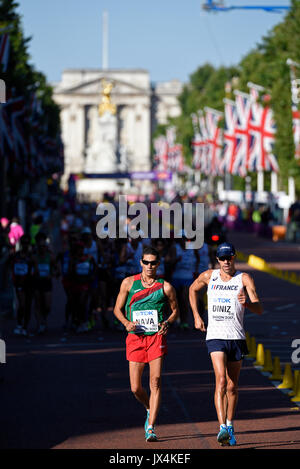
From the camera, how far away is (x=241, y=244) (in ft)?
174

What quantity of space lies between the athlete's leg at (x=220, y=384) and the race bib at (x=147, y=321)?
0.58 meters

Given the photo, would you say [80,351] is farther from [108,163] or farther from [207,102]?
[108,163]

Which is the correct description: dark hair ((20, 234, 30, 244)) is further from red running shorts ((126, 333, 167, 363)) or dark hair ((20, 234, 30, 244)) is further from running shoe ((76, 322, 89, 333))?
red running shorts ((126, 333, 167, 363))

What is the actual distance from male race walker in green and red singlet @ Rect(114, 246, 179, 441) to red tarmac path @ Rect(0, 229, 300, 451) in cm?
49

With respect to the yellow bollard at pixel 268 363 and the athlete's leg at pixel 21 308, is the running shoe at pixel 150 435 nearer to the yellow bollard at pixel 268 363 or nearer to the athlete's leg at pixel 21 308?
the yellow bollard at pixel 268 363

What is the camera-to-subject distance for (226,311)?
Answer: 1026 centimetres

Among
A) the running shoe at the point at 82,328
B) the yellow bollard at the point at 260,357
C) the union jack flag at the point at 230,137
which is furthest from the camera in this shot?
the union jack flag at the point at 230,137

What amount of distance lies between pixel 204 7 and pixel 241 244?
26475 mm

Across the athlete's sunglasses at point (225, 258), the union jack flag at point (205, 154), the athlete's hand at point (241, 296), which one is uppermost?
the union jack flag at point (205, 154)

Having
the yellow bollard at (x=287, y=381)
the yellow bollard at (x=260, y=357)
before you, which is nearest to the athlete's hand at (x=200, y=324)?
the yellow bollard at (x=287, y=381)

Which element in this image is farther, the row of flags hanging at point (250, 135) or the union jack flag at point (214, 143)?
the union jack flag at point (214, 143)

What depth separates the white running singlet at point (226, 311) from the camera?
1025 centimetres

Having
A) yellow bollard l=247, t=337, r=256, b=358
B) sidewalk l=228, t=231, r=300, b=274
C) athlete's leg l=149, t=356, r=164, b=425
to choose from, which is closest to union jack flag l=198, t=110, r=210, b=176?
sidewalk l=228, t=231, r=300, b=274
